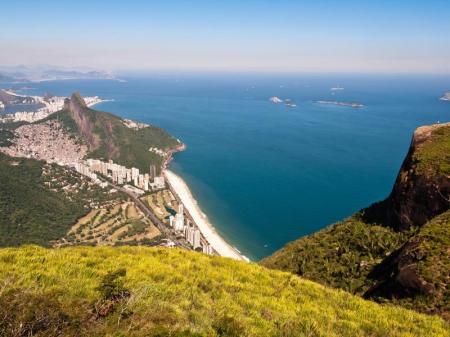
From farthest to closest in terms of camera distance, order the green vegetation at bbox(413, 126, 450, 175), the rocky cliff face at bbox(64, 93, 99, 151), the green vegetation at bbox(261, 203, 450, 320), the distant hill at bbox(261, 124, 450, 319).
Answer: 1. the rocky cliff face at bbox(64, 93, 99, 151)
2. the green vegetation at bbox(413, 126, 450, 175)
3. the distant hill at bbox(261, 124, 450, 319)
4. the green vegetation at bbox(261, 203, 450, 320)

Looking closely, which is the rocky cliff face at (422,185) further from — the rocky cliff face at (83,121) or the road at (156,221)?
the rocky cliff face at (83,121)

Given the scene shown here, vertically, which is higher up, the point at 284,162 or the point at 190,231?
the point at 284,162

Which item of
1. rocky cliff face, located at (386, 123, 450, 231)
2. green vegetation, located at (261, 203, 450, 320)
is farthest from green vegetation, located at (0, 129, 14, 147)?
rocky cliff face, located at (386, 123, 450, 231)

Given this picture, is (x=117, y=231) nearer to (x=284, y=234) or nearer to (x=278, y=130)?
(x=284, y=234)

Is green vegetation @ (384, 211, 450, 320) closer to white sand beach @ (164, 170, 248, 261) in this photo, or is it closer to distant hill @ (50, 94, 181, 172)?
white sand beach @ (164, 170, 248, 261)

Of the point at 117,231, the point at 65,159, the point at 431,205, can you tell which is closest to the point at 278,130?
the point at 65,159

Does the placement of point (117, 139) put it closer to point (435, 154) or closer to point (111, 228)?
point (111, 228)

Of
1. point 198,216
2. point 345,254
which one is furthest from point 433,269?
point 198,216
